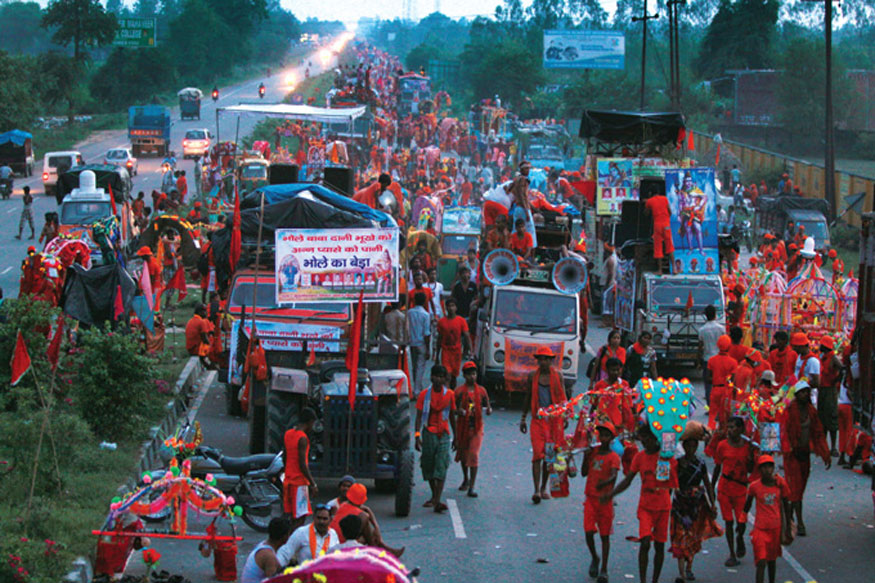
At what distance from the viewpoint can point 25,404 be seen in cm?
1328

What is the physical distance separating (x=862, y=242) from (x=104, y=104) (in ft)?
324

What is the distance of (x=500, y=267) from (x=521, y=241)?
53.2 inches

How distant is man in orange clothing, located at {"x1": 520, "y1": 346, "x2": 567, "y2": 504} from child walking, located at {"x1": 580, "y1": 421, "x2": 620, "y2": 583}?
209cm

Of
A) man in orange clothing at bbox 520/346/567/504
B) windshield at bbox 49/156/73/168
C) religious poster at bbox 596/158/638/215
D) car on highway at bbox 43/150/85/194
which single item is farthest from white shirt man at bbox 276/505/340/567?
windshield at bbox 49/156/73/168

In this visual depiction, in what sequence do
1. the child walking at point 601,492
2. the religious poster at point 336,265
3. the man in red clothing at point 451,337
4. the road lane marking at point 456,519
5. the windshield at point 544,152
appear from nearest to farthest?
the child walking at point 601,492 → the road lane marking at point 456,519 → the religious poster at point 336,265 → the man in red clothing at point 451,337 → the windshield at point 544,152

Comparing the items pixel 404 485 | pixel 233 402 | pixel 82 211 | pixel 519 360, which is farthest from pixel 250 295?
pixel 82 211

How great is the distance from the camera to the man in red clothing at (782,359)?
15.7 metres

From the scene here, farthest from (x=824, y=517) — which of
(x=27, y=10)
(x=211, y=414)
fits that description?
(x=27, y=10)

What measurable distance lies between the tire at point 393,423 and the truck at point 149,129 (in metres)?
55.1

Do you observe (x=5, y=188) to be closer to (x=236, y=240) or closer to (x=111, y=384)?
(x=236, y=240)

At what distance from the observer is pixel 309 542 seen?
8891mm

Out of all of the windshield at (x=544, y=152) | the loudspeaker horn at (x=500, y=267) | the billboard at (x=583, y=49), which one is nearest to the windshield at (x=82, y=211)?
the loudspeaker horn at (x=500, y=267)

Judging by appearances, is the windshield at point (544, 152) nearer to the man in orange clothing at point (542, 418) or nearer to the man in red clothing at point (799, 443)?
the man in orange clothing at point (542, 418)

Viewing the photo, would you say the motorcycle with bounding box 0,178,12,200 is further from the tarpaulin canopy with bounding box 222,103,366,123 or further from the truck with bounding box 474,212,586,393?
the truck with bounding box 474,212,586,393
